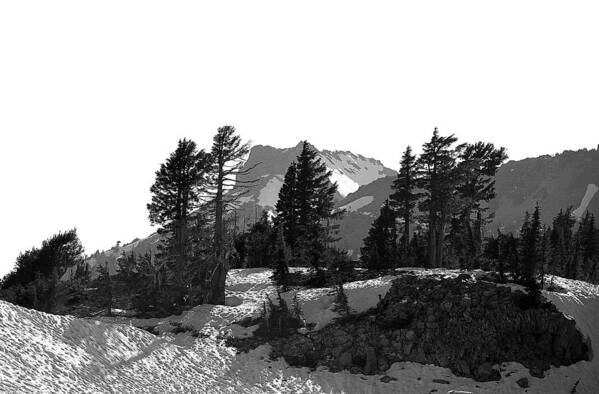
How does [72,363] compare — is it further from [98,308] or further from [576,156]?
[576,156]

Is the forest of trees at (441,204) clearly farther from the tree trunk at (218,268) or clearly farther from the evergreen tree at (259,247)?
the tree trunk at (218,268)

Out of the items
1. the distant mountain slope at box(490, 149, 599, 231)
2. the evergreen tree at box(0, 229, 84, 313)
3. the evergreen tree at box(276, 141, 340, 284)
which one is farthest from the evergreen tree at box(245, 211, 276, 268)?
the distant mountain slope at box(490, 149, 599, 231)

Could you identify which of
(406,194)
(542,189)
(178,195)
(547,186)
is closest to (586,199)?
(542,189)

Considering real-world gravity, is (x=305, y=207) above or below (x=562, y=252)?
above

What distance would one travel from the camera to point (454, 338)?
65.0ft

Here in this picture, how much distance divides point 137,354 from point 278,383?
5355 millimetres

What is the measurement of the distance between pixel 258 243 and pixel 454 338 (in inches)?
1074

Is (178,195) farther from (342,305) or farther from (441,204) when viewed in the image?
(441,204)

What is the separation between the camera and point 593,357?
19031 mm

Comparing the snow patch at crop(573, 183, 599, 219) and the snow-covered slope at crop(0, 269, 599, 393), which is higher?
the snow patch at crop(573, 183, 599, 219)

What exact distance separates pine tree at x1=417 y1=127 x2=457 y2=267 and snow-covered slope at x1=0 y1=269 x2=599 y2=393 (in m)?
6.81

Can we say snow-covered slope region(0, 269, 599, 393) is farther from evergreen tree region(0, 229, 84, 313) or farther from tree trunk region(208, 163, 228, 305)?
evergreen tree region(0, 229, 84, 313)

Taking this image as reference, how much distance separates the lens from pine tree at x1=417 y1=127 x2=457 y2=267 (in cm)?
3161

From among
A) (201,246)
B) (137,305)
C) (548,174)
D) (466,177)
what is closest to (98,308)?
(137,305)
